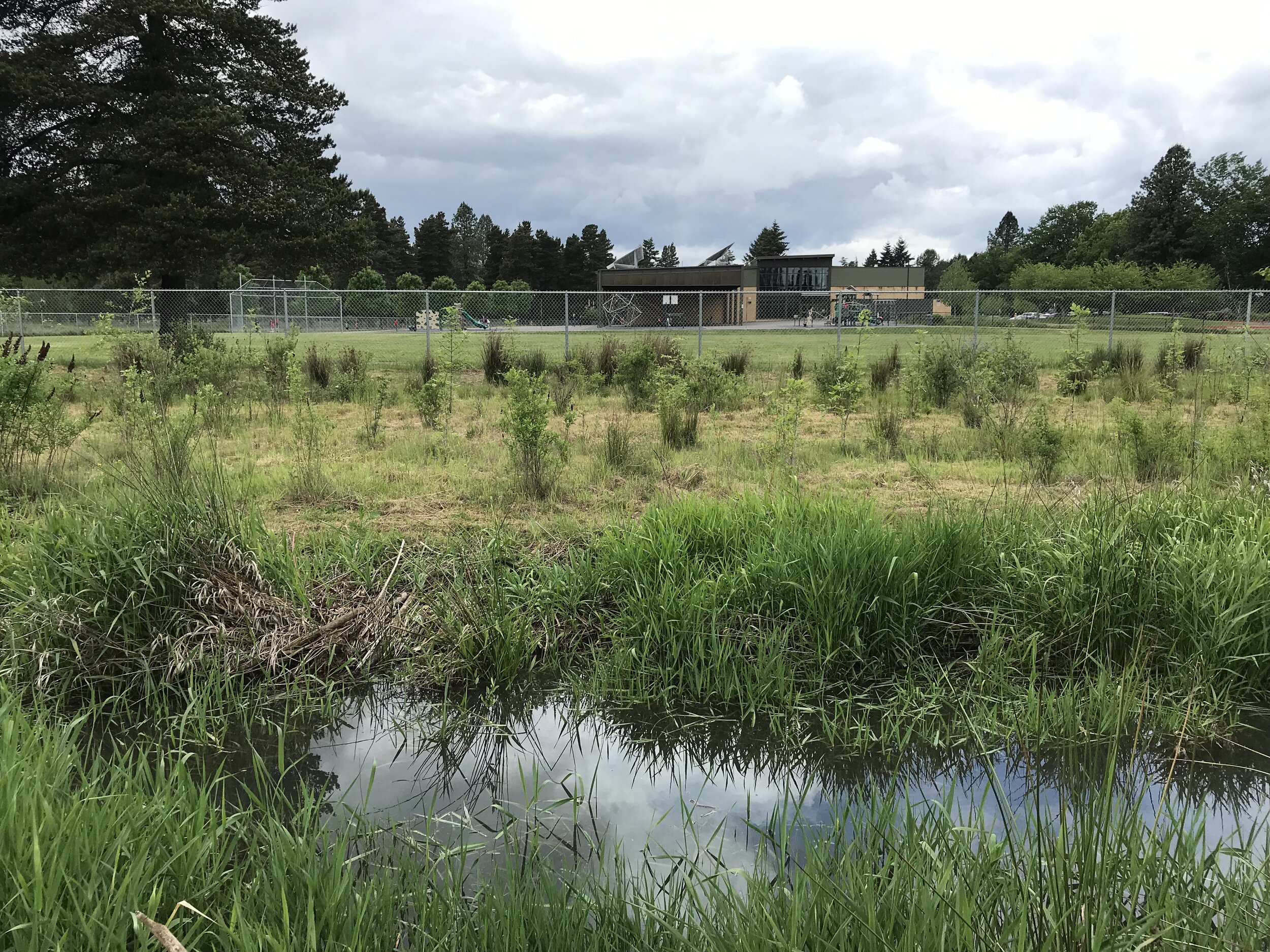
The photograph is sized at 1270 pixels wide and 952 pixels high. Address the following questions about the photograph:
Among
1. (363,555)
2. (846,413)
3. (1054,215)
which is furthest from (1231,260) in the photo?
(363,555)

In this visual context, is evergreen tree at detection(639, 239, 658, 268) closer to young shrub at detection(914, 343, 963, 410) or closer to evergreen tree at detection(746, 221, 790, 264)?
evergreen tree at detection(746, 221, 790, 264)

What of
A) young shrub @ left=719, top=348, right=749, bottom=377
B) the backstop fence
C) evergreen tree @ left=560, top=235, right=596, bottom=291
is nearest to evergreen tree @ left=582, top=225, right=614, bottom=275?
evergreen tree @ left=560, top=235, right=596, bottom=291

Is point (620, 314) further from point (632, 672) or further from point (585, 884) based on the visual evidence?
point (585, 884)

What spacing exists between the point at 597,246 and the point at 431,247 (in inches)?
723

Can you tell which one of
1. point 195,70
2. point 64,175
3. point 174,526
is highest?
point 195,70

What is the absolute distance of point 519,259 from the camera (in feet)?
267

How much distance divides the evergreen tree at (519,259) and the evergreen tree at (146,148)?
Answer: 61465 millimetres

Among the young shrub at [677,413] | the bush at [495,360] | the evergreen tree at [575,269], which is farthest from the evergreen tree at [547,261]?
the young shrub at [677,413]

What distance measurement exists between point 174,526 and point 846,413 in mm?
7303

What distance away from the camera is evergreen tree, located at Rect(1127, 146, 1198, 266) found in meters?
75.5

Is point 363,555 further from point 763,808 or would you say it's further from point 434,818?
point 763,808

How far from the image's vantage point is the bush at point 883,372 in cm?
1395

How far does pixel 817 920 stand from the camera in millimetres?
1949

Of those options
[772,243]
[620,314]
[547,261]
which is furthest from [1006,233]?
[620,314]
